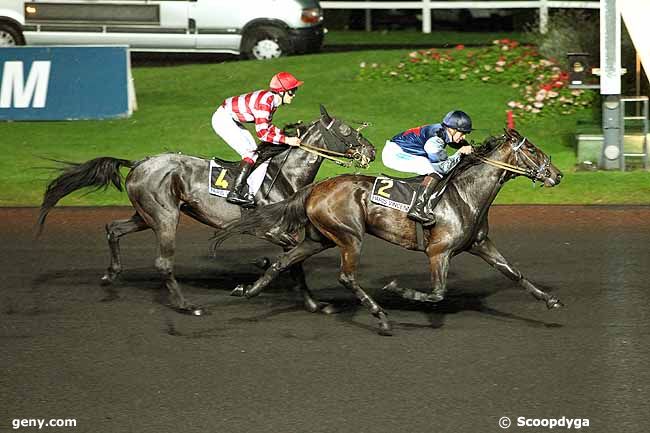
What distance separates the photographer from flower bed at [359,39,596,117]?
19.4m

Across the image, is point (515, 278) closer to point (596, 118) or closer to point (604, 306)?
point (604, 306)

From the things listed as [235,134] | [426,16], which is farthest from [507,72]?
Result: [235,134]

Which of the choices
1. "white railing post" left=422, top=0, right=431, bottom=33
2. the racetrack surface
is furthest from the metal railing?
the racetrack surface

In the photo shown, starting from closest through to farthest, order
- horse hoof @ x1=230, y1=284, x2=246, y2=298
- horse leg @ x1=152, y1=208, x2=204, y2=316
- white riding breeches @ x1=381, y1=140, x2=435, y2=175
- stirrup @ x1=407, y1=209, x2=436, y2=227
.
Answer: stirrup @ x1=407, y1=209, x2=436, y2=227
white riding breeches @ x1=381, y1=140, x2=435, y2=175
horse leg @ x1=152, y1=208, x2=204, y2=316
horse hoof @ x1=230, y1=284, x2=246, y2=298

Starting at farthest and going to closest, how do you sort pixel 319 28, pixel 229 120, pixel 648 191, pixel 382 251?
1. pixel 319 28
2. pixel 648 191
3. pixel 382 251
4. pixel 229 120

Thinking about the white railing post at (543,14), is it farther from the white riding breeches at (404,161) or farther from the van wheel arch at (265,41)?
the white riding breeches at (404,161)

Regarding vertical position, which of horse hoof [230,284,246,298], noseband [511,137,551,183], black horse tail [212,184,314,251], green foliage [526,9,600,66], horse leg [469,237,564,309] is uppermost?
green foliage [526,9,600,66]

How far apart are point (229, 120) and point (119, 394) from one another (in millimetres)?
3644

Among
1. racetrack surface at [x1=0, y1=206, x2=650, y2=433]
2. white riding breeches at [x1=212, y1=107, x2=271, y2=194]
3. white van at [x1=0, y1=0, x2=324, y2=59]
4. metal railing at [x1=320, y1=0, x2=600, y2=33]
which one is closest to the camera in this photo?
racetrack surface at [x1=0, y1=206, x2=650, y2=433]

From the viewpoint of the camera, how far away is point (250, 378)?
8414 millimetres

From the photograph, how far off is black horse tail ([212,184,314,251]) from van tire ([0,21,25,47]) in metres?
14.5

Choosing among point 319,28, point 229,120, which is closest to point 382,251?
point 229,120

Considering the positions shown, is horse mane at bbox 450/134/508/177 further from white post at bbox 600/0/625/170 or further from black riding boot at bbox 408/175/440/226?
white post at bbox 600/0/625/170

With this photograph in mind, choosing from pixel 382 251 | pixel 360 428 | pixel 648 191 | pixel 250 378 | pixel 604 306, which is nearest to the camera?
pixel 360 428
